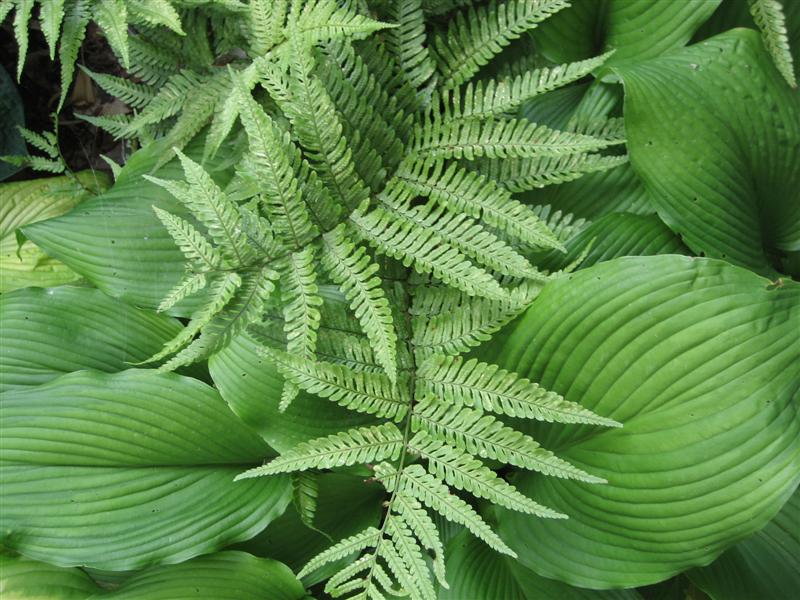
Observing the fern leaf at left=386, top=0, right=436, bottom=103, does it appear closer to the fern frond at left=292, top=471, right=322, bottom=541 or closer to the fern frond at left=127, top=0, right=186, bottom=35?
the fern frond at left=127, top=0, right=186, bottom=35

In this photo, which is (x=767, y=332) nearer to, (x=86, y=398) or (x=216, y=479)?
(x=216, y=479)

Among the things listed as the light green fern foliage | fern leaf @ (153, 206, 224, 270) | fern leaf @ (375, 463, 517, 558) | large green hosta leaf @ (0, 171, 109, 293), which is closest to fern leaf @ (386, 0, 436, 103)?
the light green fern foliage

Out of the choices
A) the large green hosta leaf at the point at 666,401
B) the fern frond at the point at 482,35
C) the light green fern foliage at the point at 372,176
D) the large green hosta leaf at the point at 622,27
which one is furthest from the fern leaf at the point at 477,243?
the large green hosta leaf at the point at 622,27

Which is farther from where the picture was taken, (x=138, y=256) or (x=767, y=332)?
(x=138, y=256)

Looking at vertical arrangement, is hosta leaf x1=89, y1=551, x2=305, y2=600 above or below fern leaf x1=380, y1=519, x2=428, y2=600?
below

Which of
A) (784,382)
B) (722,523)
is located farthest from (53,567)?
(784,382)

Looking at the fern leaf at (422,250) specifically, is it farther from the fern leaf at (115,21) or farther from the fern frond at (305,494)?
the fern leaf at (115,21)
